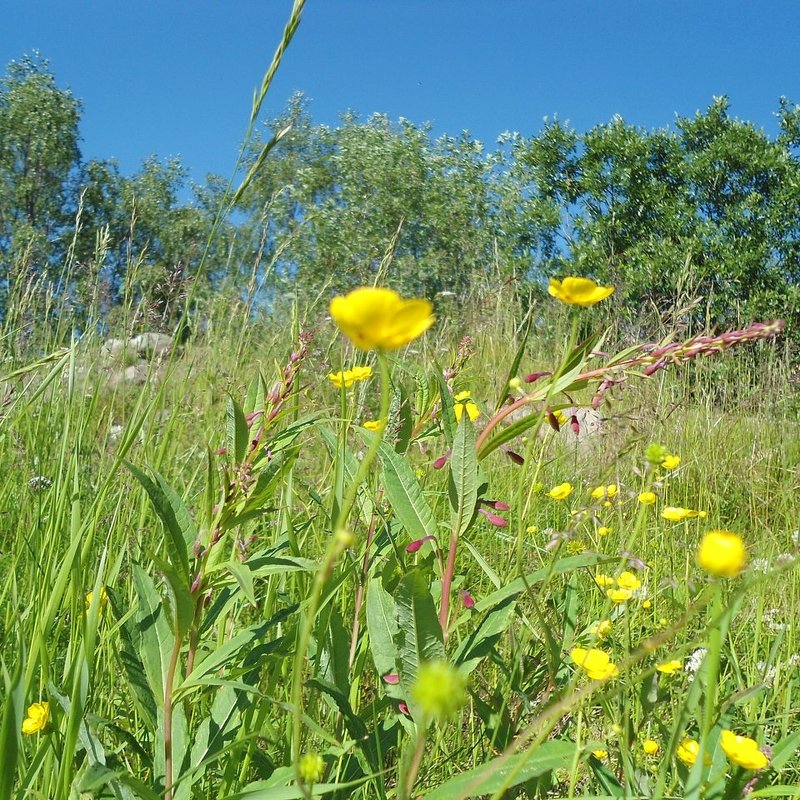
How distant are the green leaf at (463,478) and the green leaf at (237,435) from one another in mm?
212

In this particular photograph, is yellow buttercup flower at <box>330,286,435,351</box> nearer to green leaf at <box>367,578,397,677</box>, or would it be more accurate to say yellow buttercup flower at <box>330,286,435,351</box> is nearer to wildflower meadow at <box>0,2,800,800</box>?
wildflower meadow at <box>0,2,800,800</box>

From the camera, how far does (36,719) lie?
2.62 feet

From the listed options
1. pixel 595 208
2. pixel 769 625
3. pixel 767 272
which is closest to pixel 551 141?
pixel 595 208

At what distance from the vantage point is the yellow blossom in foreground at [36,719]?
783 mm

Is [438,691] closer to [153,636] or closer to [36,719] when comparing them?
[153,636]

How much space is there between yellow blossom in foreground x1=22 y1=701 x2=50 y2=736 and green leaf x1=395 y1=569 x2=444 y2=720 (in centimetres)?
39

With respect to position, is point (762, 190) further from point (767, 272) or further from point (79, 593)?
point (79, 593)

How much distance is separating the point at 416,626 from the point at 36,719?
446 mm

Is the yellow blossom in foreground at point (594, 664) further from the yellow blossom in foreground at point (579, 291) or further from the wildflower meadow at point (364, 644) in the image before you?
the yellow blossom in foreground at point (579, 291)

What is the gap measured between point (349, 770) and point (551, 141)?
1049 cm

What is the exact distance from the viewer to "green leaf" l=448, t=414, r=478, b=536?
0.74m

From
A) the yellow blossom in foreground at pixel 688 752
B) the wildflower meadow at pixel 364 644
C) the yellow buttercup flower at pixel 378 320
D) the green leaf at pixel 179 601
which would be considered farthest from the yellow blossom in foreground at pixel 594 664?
the yellow buttercup flower at pixel 378 320

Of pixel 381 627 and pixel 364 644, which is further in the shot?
pixel 364 644

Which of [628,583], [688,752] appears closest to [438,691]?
[688,752]
